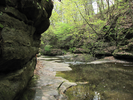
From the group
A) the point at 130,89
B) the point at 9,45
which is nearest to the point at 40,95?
the point at 9,45

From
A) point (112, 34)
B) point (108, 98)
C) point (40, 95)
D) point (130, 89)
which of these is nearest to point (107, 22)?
point (112, 34)

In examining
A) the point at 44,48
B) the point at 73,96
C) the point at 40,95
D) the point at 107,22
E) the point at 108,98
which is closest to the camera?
the point at 40,95

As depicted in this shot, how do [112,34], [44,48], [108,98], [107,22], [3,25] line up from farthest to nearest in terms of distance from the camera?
[44,48] < [107,22] < [112,34] < [108,98] < [3,25]

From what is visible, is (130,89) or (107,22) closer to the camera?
(130,89)

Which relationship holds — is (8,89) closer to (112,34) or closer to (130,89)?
(130,89)

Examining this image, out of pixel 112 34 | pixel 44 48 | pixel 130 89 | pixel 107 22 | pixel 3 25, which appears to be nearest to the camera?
pixel 3 25

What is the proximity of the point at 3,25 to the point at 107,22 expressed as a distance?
19.0 metres

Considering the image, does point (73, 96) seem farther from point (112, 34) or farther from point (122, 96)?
point (112, 34)

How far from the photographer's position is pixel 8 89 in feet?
8.39

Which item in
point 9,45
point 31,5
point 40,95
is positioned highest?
point 31,5

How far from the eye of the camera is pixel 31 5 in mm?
3822

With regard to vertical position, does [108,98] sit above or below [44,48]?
below

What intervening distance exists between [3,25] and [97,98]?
4578mm

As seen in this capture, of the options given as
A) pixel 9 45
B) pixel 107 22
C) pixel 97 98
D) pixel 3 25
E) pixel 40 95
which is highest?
pixel 107 22
